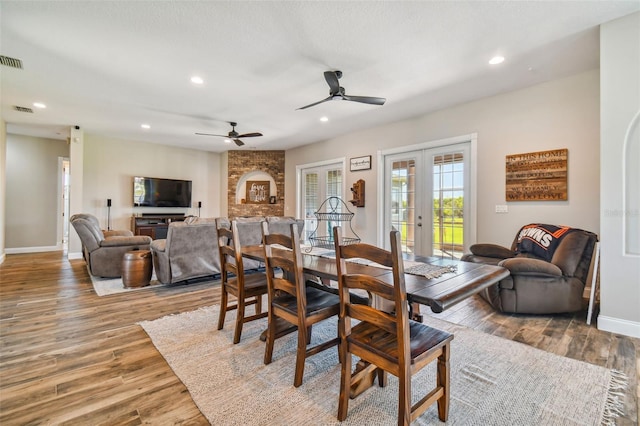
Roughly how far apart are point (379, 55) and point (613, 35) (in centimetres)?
206

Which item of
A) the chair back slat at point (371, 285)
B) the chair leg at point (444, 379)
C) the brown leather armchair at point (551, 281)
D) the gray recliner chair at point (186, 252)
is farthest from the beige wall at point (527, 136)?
the gray recliner chair at point (186, 252)

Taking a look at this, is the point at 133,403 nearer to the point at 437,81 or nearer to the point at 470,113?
the point at 437,81

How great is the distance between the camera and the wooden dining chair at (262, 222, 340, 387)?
1795 millimetres

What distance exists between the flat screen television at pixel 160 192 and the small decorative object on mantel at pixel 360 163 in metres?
4.76

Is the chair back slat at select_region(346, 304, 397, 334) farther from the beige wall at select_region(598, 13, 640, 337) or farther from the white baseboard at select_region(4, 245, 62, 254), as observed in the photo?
the white baseboard at select_region(4, 245, 62, 254)

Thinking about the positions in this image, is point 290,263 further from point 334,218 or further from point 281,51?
point 334,218

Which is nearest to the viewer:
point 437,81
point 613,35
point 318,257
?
point 318,257

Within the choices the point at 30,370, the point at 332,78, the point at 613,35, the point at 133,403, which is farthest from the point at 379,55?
the point at 30,370

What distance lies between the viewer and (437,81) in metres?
3.75

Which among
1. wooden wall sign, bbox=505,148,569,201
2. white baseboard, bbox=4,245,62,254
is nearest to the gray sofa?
wooden wall sign, bbox=505,148,569,201

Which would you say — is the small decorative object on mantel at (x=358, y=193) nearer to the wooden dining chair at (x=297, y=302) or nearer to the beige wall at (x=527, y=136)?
the beige wall at (x=527, y=136)

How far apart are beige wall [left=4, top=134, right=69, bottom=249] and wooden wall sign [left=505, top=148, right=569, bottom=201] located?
31.6 ft

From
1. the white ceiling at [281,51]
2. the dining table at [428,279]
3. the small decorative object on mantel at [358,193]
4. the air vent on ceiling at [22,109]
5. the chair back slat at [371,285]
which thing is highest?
the air vent on ceiling at [22,109]

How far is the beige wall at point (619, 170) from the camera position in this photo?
253 centimetres
